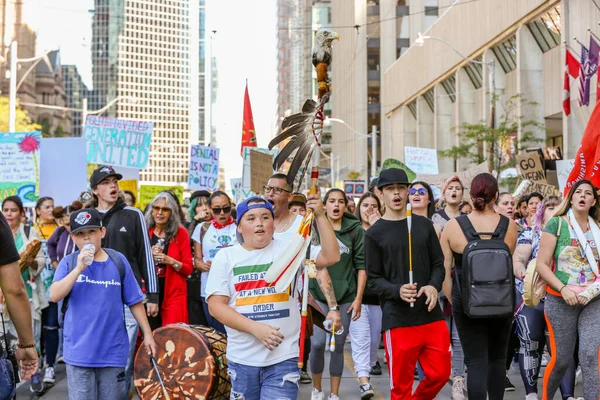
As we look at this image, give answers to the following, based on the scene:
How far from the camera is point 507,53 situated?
34.1 metres

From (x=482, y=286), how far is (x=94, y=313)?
2.82 m

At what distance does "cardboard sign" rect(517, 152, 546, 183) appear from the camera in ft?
54.7

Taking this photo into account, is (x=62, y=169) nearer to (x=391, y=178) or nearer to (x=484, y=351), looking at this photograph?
(x=391, y=178)

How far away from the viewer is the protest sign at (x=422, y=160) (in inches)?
1025

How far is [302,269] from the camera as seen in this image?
17.9ft

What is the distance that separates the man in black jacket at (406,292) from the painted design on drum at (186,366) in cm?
126

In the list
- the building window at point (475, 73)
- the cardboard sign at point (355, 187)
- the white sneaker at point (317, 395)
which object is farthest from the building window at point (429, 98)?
the white sneaker at point (317, 395)

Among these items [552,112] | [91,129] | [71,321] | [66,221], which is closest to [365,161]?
[552,112]

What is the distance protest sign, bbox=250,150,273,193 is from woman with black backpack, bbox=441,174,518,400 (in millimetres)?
6080

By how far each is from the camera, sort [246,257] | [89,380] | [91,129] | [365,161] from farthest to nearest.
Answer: [365,161] → [91,129] → [89,380] → [246,257]

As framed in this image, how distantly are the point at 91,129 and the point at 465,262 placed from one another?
48.8 feet

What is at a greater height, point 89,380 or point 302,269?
point 302,269

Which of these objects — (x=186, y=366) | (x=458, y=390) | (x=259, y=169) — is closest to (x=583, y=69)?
(x=259, y=169)

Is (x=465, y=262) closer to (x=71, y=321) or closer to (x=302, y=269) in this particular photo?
(x=302, y=269)
